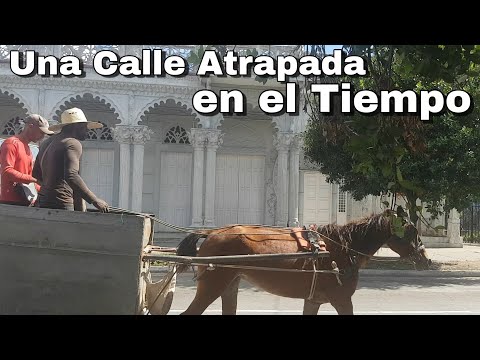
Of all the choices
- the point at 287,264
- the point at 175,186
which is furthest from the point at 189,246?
the point at 175,186

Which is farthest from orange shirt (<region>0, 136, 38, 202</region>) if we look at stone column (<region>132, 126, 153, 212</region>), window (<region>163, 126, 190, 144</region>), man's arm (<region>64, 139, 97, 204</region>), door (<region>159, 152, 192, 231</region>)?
window (<region>163, 126, 190, 144</region>)

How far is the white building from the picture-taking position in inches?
543

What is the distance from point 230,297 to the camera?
5.00m

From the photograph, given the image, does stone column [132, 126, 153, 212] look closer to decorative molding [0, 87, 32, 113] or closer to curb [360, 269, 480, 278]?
decorative molding [0, 87, 32, 113]

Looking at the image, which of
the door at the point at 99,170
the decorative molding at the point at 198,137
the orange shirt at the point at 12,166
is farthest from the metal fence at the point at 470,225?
the orange shirt at the point at 12,166

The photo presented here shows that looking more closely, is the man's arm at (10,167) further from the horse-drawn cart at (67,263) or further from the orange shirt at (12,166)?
the horse-drawn cart at (67,263)

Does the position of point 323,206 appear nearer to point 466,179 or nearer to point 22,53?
point 466,179

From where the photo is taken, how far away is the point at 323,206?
17844 millimetres

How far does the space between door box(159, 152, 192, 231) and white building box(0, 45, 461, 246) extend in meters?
0.03

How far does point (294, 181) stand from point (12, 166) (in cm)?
1139

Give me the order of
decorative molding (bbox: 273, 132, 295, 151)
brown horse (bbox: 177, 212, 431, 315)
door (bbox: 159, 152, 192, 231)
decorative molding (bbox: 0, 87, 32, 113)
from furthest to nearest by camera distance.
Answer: door (bbox: 159, 152, 192, 231), decorative molding (bbox: 273, 132, 295, 151), decorative molding (bbox: 0, 87, 32, 113), brown horse (bbox: 177, 212, 431, 315)

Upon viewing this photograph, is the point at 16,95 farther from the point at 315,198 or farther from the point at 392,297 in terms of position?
the point at 392,297

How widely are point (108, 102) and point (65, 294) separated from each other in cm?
1119

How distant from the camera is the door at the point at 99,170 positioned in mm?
15961
